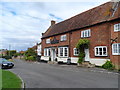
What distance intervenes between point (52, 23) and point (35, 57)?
10939mm

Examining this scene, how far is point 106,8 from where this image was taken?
19953 millimetres

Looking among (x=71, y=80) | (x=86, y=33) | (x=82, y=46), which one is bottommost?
(x=71, y=80)

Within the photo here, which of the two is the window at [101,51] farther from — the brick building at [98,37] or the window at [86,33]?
the window at [86,33]

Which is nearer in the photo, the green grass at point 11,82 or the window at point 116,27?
the green grass at point 11,82

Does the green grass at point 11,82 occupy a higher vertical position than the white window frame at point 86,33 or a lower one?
lower

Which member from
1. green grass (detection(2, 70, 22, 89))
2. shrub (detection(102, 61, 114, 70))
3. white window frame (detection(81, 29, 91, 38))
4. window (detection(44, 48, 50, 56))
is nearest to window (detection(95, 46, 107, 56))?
shrub (detection(102, 61, 114, 70))

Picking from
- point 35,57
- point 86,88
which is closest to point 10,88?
point 86,88

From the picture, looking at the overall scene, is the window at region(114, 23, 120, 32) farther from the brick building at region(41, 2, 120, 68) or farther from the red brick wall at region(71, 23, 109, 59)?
the red brick wall at region(71, 23, 109, 59)

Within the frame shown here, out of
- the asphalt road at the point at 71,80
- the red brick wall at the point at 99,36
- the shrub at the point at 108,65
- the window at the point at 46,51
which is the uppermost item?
the red brick wall at the point at 99,36

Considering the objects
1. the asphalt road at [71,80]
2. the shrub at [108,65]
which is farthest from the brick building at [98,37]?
the asphalt road at [71,80]

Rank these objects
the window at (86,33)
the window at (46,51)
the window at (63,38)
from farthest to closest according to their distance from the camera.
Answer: the window at (46,51) < the window at (63,38) < the window at (86,33)

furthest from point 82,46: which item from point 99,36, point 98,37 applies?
point 99,36

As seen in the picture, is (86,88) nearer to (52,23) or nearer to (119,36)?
(119,36)

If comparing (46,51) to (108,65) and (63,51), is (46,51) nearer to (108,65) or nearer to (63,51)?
(63,51)
